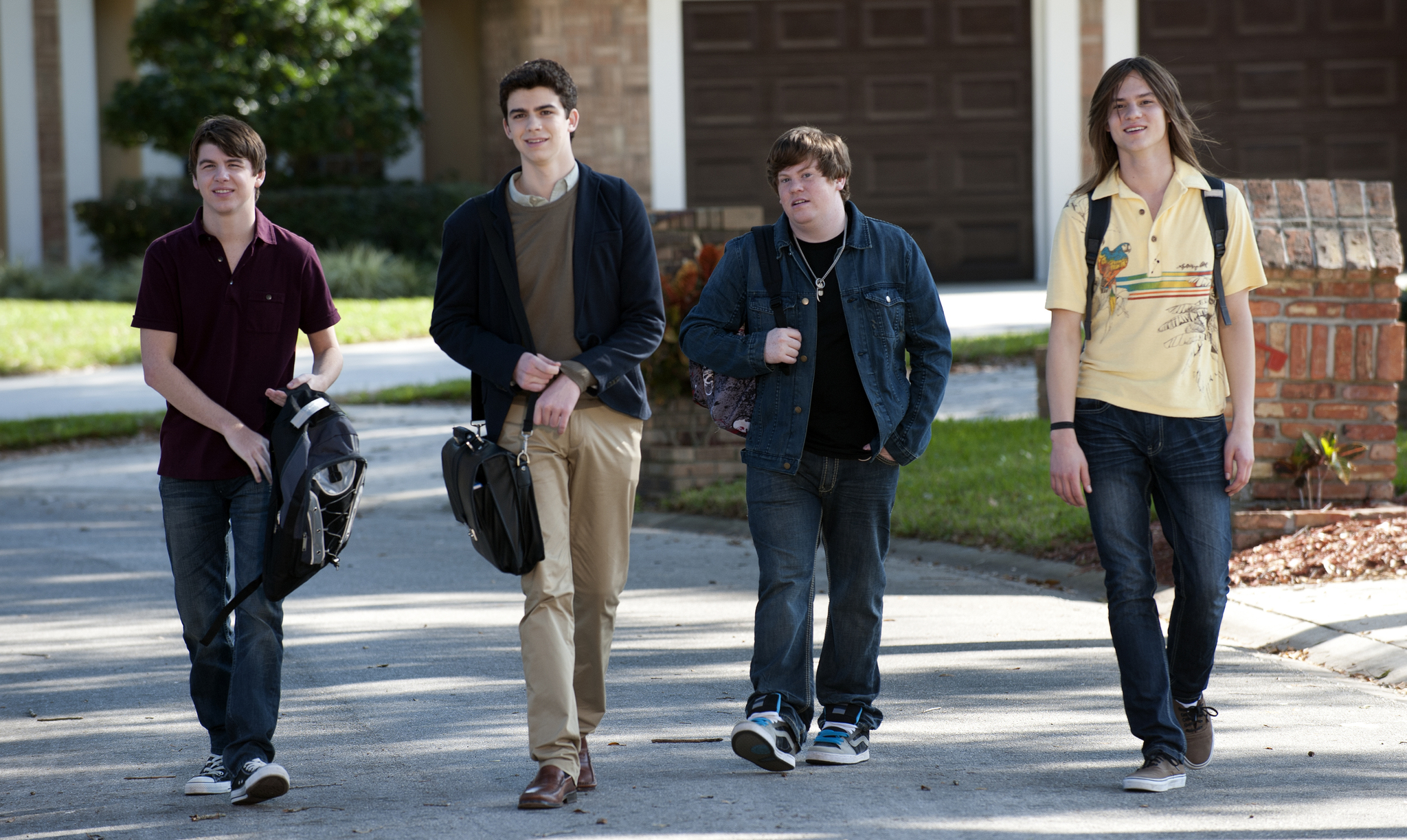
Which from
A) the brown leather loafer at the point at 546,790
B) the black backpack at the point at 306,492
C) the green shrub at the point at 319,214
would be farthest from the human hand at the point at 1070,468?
the green shrub at the point at 319,214

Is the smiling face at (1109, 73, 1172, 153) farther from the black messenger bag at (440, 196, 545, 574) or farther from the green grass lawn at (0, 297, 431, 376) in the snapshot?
the green grass lawn at (0, 297, 431, 376)

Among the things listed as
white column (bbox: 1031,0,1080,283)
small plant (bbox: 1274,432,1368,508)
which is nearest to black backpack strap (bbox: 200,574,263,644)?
small plant (bbox: 1274,432,1368,508)

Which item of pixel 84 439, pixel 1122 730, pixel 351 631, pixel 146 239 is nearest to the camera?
pixel 1122 730

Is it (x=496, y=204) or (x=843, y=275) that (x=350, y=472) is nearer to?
(x=496, y=204)

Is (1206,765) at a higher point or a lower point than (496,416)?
lower

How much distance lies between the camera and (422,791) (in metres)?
4.40

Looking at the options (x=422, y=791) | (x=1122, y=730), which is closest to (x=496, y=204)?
(x=422, y=791)

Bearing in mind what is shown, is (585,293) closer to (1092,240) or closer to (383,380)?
(1092,240)

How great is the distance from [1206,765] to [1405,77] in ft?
62.4

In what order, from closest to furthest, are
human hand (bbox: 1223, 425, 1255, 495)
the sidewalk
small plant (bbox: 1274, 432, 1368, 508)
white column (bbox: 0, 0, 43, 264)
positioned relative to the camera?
human hand (bbox: 1223, 425, 1255, 495), small plant (bbox: 1274, 432, 1368, 508), the sidewalk, white column (bbox: 0, 0, 43, 264)

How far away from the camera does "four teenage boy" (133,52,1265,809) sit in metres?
4.31

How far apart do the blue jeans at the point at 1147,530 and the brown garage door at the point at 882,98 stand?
17.0 metres

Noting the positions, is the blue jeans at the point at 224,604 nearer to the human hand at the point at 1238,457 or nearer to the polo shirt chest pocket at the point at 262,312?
the polo shirt chest pocket at the point at 262,312

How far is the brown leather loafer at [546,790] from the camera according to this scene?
4145 mm
